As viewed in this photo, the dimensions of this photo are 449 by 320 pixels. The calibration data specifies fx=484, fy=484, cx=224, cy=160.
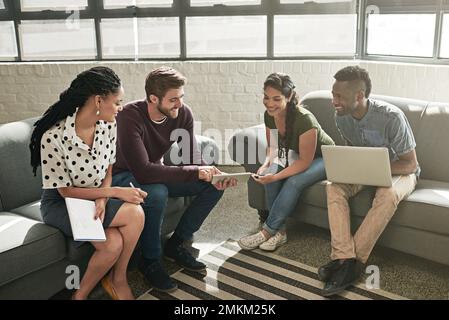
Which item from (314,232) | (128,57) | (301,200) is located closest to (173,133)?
(301,200)

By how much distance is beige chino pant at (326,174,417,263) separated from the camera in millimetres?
2424

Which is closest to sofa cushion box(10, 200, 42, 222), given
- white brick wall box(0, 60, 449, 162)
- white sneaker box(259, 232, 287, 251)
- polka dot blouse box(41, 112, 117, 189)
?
polka dot blouse box(41, 112, 117, 189)

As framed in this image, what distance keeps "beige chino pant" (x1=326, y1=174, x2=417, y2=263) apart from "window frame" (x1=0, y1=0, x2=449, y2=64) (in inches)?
64.2

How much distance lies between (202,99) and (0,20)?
6.48ft

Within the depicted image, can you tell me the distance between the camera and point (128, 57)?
14.2ft

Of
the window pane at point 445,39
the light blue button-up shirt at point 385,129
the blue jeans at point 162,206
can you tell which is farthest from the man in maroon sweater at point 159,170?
the window pane at point 445,39

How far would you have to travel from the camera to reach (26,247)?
202cm

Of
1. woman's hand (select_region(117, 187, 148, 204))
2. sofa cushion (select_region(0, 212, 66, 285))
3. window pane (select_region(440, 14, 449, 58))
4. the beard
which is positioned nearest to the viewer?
sofa cushion (select_region(0, 212, 66, 285))

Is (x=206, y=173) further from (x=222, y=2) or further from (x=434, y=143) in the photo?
(x=222, y=2)

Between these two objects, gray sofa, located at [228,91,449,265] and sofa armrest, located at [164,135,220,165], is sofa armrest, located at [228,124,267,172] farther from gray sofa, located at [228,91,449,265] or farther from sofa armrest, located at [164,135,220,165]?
sofa armrest, located at [164,135,220,165]

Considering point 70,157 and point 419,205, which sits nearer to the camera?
point 70,157

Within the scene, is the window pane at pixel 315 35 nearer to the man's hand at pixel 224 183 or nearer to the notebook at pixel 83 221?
the man's hand at pixel 224 183

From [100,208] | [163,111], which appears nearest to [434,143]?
[163,111]

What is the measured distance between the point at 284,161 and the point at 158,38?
2.02 m
